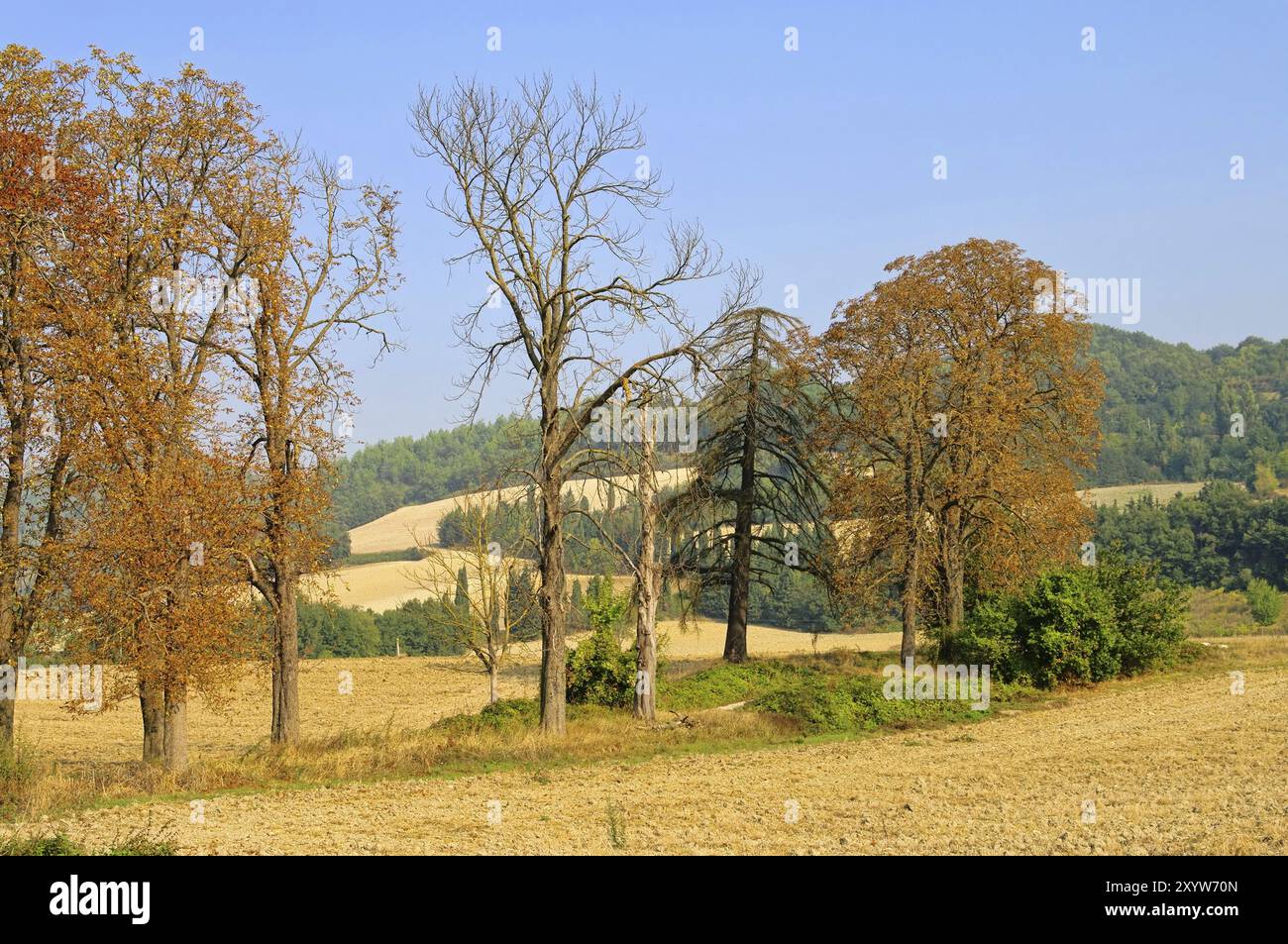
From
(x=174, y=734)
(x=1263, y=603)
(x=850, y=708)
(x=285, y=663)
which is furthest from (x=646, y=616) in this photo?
(x=1263, y=603)

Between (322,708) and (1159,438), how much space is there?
129 meters

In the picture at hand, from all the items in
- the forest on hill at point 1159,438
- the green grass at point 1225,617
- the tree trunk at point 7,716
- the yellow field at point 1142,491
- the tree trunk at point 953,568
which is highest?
the forest on hill at point 1159,438

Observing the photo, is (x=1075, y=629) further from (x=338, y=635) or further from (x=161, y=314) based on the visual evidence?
(x=338, y=635)

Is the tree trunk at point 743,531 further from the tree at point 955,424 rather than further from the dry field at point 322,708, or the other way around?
the tree at point 955,424

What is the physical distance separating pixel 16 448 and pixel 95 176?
17.6 feet

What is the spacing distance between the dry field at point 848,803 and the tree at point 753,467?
1378 centimetres

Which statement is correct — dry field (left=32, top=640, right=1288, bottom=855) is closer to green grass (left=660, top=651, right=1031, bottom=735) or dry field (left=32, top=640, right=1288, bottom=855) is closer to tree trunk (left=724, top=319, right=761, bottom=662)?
green grass (left=660, top=651, right=1031, bottom=735)

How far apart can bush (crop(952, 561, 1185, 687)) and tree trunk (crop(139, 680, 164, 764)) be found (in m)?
20.2

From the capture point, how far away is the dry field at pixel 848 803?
14.3m

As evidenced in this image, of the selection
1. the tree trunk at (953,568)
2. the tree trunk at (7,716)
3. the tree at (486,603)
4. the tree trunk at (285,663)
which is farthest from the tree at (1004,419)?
the tree trunk at (7,716)

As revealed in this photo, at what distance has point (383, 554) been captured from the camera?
11088 cm

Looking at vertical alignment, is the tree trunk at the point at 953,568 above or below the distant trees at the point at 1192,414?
below

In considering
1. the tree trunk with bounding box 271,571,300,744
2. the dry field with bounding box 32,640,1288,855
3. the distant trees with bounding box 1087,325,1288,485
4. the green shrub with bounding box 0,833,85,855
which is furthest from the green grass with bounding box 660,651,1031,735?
the distant trees with bounding box 1087,325,1288,485

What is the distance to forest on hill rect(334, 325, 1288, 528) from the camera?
13238cm
